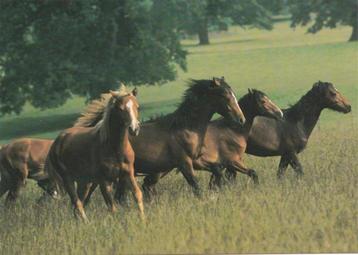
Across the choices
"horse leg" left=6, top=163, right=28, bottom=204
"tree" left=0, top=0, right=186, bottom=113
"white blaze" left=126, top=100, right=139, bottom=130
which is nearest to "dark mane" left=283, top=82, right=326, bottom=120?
"tree" left=0, top=0, right=186, bottom=113

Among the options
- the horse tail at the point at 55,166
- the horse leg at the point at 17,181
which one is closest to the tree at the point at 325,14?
the horse tail at the point at 55,166

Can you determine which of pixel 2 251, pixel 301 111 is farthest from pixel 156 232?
pixel 301 111

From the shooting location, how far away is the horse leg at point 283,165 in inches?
466

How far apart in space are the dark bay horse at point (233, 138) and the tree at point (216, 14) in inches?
38.7

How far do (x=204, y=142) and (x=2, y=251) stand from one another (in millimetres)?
2829

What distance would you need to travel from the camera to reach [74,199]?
419 inches

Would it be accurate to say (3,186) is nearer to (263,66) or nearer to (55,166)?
(55,166)

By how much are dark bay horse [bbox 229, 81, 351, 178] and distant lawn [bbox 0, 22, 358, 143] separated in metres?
0.37

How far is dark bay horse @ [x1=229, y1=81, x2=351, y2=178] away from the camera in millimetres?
12164

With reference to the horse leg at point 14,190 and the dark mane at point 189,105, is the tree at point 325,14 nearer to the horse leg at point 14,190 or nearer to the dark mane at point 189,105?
the dark mane at point 189,105

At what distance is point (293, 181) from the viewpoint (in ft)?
37.6

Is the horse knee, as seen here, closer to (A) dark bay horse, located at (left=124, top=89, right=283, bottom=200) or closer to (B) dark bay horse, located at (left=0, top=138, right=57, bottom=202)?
(A) dark bay horse, located at (left=124, top=89, right=283, bottom=200)

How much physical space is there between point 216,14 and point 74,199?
3141 mm

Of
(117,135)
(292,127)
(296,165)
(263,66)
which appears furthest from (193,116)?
(263,66)
